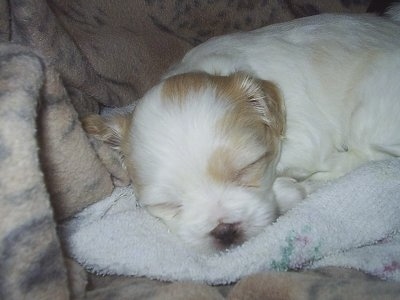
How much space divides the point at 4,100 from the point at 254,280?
0.87 meters

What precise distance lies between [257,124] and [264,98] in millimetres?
121

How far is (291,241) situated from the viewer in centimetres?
159

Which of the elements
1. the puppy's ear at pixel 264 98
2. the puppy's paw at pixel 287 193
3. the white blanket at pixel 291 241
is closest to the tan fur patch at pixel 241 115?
the puppy's ear at pixel 264 98

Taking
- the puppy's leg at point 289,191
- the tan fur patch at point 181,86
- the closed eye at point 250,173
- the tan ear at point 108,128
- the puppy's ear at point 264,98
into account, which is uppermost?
the tan fur patch at point 181,86

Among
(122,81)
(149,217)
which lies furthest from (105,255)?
(122,81)

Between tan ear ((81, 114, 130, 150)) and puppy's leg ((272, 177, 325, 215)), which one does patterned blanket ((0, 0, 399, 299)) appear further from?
puppy's leg ((272, 177, 325, 215))

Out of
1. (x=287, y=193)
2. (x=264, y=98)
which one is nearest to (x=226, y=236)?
(x=287, y=193)

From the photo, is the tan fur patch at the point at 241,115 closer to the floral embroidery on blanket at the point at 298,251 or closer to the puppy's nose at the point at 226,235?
the puppy's nose at the point at 226,235

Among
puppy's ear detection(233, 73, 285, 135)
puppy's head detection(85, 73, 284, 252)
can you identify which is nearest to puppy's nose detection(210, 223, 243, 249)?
puppy's head detection(85, 73, 284, 252)

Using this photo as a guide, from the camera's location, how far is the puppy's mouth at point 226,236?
1760mm

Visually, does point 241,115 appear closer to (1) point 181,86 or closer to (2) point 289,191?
(1) point 181,86

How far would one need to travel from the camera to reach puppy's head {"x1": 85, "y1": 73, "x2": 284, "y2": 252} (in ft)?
5.71

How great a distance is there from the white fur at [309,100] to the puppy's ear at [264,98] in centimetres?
14

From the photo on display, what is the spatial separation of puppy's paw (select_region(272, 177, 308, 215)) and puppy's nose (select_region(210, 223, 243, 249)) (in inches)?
10.8
